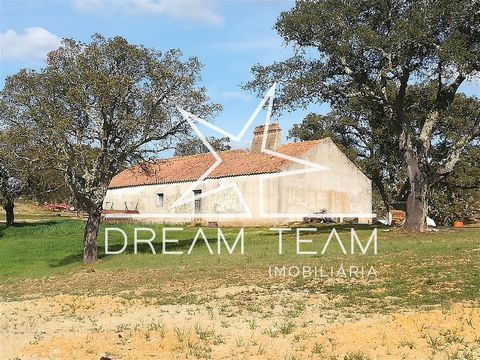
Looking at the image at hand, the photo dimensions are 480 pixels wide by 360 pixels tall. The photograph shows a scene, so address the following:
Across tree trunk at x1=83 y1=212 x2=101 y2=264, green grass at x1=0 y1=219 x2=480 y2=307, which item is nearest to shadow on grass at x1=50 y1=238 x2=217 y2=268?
green grass at x1=0 y1=219 x2=480 y2=307

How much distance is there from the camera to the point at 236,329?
811 cm

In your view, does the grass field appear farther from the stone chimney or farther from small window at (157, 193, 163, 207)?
small window at (157, 193, 163, 207)

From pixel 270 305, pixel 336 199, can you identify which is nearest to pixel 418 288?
pixel 270 305

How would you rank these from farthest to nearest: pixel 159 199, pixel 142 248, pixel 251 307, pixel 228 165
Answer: pixel 159 199 → pixel 228 165 → pixel 142 248 → pixel 251 307

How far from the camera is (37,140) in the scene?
18.4 m

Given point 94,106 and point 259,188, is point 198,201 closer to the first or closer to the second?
point 259,188

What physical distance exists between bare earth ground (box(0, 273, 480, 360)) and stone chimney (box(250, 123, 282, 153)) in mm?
31156

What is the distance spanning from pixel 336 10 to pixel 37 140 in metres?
13.6

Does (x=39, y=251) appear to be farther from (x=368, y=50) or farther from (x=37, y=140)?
(x=368, y=50)

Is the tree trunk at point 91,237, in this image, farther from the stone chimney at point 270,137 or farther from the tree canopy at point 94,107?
the stone chimney at point 270,137

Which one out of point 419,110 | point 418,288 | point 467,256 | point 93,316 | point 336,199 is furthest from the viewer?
point 336,199

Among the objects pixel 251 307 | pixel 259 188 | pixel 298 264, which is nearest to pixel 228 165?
pixel 259 188

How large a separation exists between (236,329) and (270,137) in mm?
34781

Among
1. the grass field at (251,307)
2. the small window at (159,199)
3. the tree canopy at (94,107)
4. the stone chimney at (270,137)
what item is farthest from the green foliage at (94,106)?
the small window at (159,199)
